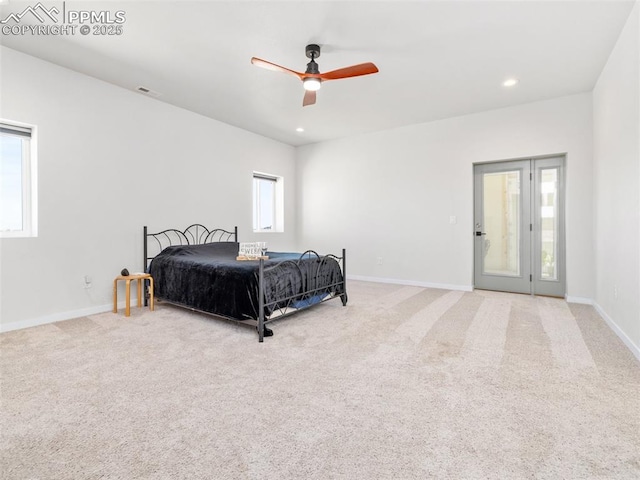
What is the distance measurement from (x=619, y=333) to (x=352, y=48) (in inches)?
143

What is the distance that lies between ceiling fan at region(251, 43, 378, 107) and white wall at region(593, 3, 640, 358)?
211 centimetres

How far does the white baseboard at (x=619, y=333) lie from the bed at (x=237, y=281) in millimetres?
2649

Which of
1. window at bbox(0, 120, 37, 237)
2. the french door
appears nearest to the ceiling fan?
window at bbox(0, 120, 37, 237)

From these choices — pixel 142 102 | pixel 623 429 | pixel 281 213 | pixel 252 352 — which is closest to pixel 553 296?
pixel 623 429

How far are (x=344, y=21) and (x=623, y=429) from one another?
325cm

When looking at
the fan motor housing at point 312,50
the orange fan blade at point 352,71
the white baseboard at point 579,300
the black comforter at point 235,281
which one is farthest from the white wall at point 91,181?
the white baseboard at point 579,300

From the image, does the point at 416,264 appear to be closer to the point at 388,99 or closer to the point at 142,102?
the point at 388,99

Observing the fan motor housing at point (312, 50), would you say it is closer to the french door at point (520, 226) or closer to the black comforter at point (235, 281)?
the black comforter at point (235, 281)

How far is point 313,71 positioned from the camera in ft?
9.75

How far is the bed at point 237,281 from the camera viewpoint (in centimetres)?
297

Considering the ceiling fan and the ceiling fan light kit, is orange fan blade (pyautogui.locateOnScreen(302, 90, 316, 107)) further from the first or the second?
the ceiling fan light kit

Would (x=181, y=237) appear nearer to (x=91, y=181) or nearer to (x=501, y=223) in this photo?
(x=91, y=181)

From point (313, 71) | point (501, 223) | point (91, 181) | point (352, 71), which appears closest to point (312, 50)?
point (313, 71)

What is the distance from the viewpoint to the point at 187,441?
1511 millimetres
